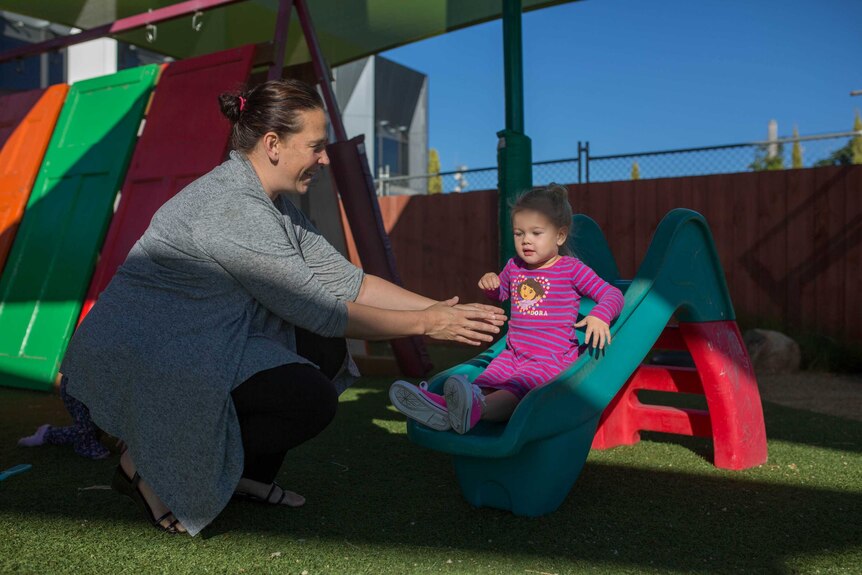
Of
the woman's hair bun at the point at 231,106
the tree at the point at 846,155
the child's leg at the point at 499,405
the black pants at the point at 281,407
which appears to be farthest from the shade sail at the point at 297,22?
the tree at the point at 846,155

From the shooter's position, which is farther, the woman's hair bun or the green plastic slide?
the woman's hair bun

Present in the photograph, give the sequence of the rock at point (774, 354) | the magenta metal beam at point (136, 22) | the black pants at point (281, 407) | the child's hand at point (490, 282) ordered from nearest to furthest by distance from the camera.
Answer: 1. the black pants at point (281, 407)
2. the child's hand at point (490, 282)
3. the magenta metal beam at point (136, 22)
4. the rock at point (774, 354)

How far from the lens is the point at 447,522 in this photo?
232 centimetres

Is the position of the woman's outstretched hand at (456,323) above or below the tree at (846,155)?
below

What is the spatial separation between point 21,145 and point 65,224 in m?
1.02

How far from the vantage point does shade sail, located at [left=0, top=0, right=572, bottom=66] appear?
239 inches

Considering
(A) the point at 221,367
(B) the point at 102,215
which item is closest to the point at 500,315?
(A) the point at 221,367

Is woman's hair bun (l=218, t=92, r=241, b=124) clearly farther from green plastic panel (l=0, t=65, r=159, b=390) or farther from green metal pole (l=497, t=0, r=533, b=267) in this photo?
green plastic panel (l=0, t=65, r=159, b=390)

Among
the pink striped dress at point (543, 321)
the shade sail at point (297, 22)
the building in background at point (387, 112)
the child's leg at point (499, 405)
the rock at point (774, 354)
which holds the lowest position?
the rock at point (774, 354)

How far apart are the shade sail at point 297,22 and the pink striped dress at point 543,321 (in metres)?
3.94

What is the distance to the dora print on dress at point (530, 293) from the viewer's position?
2.69 m

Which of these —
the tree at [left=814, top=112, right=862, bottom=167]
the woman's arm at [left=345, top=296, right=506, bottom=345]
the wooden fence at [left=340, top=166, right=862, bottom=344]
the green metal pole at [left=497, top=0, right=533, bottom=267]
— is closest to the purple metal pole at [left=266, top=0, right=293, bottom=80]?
the green metal pole at [left=497, top=0, right=533, bottom=267]

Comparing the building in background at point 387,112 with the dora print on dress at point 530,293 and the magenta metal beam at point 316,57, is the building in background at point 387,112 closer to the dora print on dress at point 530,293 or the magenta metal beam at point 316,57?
the magenta metal beam at point 316,57

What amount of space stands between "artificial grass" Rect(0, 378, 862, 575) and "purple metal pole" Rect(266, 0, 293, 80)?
239 centimetres
